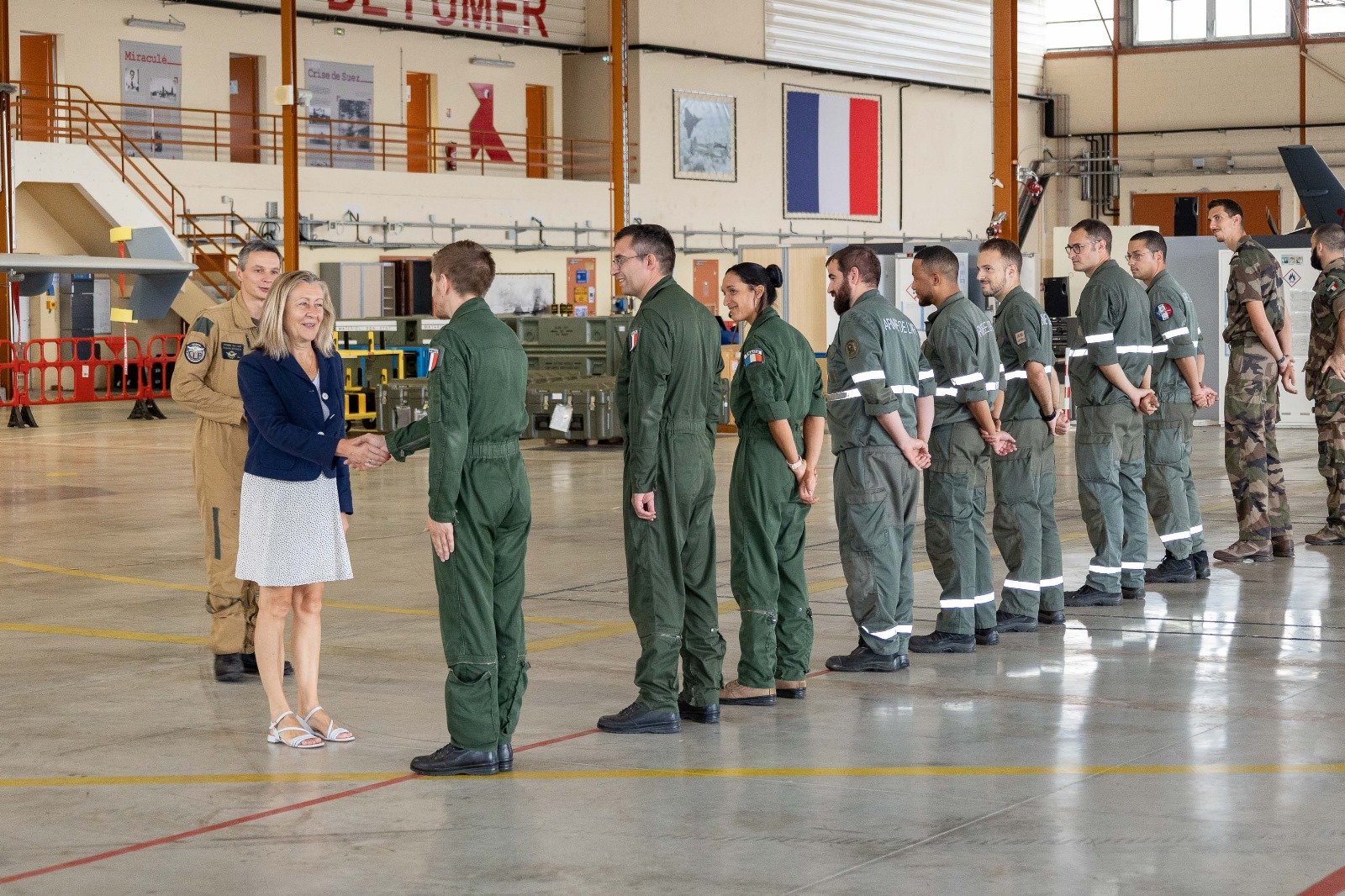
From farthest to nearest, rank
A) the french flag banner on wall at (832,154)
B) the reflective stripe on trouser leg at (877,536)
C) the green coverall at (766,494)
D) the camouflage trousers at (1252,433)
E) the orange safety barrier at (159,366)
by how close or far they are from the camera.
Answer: the french flag banner on wall at (832,154) → the orange safety barrier at (159,366) → the camouflage trousers at (1252,433) → the reflective stripe on trouser leg at (877,536) → the green coverall at (766,494)

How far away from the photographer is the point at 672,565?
6.30 metres

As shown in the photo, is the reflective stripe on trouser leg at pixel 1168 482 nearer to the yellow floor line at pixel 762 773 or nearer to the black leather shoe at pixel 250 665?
the yellow floor line at pixel 762 773

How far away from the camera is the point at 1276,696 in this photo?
6.91 m

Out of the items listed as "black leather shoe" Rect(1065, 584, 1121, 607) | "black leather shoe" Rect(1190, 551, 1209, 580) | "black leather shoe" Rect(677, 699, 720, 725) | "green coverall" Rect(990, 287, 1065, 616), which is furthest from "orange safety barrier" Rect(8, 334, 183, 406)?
"black leather shoe" Rect(677, 699, 720, 725)

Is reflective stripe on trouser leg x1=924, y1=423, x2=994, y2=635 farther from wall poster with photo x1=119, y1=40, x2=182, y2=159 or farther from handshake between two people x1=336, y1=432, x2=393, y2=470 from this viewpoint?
wall poster with photo x1=119, y1=40, x2=182, y2=159

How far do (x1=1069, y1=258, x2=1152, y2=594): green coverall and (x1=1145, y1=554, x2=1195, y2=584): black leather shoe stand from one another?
0.63 m

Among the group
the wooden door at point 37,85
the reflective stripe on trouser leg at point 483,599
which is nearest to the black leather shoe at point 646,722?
the reflective stripe on trouser leg at point 483,599

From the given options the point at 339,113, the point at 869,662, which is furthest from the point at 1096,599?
the point at 339,113

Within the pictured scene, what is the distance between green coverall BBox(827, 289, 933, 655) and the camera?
23.9 ft

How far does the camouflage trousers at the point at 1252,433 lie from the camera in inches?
424

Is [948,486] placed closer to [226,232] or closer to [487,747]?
[487,747]

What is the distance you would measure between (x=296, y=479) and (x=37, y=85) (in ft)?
78.1

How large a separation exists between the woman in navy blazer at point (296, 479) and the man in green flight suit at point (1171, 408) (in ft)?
16.9

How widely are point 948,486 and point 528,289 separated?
26.9 metres
